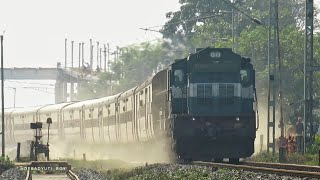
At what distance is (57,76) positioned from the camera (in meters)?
180

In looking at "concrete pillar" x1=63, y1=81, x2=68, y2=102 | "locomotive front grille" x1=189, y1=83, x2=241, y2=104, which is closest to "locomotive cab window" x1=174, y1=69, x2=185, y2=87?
"locomotive front grille" x1=189, y1=83, x2=241, y2=104

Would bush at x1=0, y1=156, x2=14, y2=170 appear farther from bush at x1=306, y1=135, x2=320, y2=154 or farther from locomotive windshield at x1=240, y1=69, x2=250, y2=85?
locomotive windshield at x1=240, y1=69, x2=250, y2=85

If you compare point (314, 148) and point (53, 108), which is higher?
point (53, 108)

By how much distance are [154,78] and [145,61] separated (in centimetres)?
10837

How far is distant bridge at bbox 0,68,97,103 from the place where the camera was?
17862 cm

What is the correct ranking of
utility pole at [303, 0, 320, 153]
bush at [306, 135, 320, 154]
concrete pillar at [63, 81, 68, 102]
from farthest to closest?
concrete pillar at [63, 81, 68, 102]
bush at [306, 135, 320, 154]
utility pole at [303, 0, 320, 153]

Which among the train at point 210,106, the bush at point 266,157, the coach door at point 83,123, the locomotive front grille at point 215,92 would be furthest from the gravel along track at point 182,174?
the coach door at point 83,123

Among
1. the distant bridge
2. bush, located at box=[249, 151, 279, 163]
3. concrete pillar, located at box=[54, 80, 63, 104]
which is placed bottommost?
bush, located at box=[249, 151, 279, 163]

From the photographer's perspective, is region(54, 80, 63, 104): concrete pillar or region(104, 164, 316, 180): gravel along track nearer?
region(104, 164, 316, 180): gravel along track

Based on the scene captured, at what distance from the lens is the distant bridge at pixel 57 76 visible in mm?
178625

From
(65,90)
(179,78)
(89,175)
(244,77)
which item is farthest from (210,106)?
(65,90)

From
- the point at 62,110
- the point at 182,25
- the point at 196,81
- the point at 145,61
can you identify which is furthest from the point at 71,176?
the point at 145,61

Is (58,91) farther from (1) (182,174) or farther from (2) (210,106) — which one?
(1) (182,174)

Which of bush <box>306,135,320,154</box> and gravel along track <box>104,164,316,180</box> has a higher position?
bush <box>306,135,320,154</box>
